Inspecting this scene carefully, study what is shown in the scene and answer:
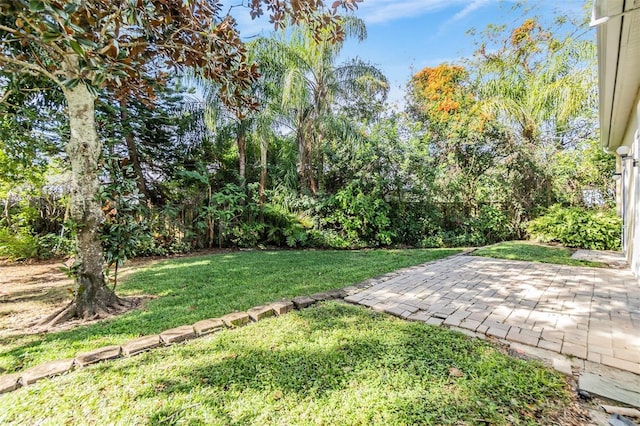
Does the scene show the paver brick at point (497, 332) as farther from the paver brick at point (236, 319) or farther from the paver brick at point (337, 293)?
the paver brick at point (236, 319)

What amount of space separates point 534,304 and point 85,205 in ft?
17.0

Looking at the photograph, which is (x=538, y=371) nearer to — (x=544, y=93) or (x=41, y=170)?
(x=41, y=170)

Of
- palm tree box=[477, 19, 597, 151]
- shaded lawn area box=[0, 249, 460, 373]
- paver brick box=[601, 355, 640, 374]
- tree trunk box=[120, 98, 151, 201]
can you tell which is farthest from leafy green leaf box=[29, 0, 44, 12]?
palm tree box=[477, 19, 597, 151]

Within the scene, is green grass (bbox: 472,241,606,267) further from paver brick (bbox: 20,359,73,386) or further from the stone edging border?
paver brick (bbox: 20,359,73,386)

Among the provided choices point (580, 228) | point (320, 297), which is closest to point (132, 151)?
point (320, 297)

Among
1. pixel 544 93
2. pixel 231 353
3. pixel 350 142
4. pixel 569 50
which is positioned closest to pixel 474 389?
pixel 231 353

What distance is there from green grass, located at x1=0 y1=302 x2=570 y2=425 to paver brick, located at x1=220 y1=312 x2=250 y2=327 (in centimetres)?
26

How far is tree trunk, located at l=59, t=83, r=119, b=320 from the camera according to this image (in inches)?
120

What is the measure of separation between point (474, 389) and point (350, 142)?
7043 mm

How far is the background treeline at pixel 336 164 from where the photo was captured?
24.4 feet

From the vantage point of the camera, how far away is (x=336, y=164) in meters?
8.45

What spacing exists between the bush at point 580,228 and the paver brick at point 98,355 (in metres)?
9.97

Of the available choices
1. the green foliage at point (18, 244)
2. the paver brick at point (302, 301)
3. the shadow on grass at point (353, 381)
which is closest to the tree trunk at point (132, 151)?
the green foliage at point (18, 244)

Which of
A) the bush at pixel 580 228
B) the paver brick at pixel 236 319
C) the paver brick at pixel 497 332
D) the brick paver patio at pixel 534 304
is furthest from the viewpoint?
the bush at pixel 580 228
